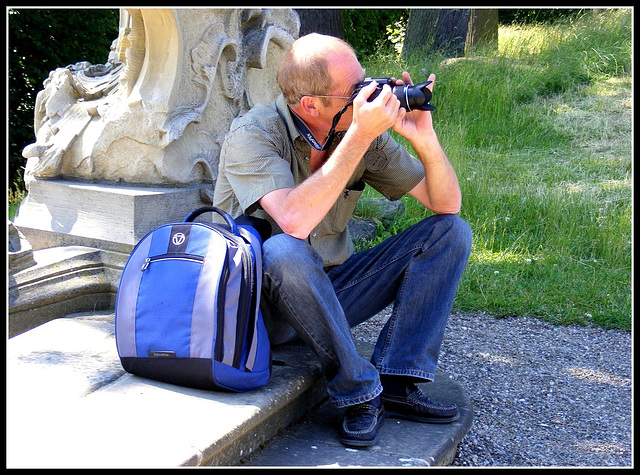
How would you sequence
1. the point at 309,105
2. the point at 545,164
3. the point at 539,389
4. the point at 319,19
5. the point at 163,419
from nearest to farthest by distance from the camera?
1. the point at 163,419
2. the point at 309,105
3. the point at 539,389
4. the point at 545,164
5. the point at 319,19

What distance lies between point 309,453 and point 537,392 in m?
1.26

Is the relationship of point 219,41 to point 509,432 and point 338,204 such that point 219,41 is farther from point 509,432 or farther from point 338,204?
point 509,432

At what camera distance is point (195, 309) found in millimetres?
2178

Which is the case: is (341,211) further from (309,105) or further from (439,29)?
(439,29)

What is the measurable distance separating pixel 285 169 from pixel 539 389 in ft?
5.04

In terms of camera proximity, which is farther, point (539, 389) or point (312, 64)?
point (539, 389)

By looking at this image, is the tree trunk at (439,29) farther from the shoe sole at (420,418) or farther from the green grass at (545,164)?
the shoe sole at (420,418)

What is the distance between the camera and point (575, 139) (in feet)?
21.9

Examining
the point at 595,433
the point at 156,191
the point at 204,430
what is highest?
the point at 156,191

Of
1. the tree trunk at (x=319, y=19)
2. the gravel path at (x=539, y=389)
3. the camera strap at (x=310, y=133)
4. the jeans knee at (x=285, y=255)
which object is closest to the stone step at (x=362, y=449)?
the gravel path at (x=539, y=389)

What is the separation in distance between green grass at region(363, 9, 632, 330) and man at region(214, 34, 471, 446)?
1619mm

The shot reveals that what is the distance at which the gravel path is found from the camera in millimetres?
2697

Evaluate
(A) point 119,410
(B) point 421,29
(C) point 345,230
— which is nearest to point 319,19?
(B) point 421,29

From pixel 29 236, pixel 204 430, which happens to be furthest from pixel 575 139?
pixel 204 430
